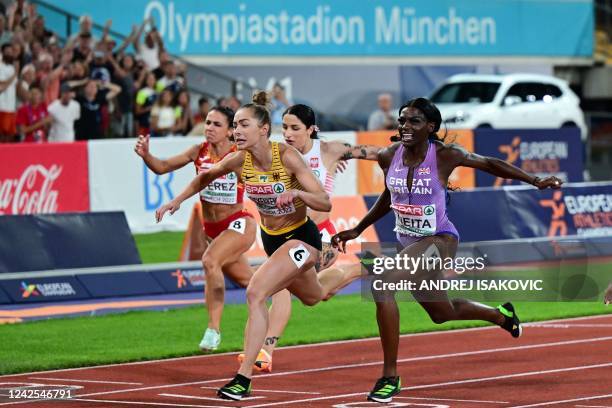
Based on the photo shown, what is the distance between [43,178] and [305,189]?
12281 mm

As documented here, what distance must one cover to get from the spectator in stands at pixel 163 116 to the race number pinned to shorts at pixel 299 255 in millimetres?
Answer: 16003

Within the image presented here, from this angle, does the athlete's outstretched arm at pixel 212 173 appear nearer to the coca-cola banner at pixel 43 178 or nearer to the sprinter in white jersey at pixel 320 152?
the sprinter in white jersey at pixel 320 152

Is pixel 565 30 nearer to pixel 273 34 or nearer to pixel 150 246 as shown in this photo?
pixel 273 34

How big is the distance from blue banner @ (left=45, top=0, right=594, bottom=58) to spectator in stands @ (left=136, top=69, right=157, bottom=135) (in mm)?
3557

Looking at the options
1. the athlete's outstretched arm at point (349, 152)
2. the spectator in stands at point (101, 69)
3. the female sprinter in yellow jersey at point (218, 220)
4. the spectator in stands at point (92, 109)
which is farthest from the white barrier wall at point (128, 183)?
the athlete's outstretched arm at point (349, 152)

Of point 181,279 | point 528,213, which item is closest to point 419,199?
point 181,279

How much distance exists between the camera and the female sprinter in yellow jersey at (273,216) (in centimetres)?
1103

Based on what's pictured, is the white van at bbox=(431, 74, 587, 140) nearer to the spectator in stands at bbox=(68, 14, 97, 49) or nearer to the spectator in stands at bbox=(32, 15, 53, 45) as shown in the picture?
the spectator in stands at bbox=(68, 14, 97, 49)

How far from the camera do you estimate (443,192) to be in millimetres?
11102

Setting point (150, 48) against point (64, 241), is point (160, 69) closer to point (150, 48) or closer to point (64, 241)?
point (150, 48)

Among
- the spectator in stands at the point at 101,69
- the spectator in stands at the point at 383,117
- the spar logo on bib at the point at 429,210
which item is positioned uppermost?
the spectator in stands at the point at 101,69

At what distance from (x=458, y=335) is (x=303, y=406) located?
5089 millimetres

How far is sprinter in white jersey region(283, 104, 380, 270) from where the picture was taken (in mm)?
13172

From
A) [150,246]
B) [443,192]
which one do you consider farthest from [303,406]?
[150,246]
